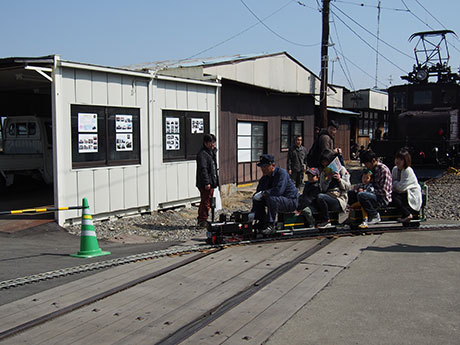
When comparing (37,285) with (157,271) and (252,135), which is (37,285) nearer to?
(157,271)

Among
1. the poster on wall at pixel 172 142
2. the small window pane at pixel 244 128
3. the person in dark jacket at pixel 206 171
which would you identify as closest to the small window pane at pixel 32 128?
the poster on wall at pixel 172 142

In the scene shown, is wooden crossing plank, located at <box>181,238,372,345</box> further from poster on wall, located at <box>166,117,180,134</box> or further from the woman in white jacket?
poster on wall, located at <box>166,117,180,134</box>

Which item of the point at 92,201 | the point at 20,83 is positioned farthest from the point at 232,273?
the point at 20,83

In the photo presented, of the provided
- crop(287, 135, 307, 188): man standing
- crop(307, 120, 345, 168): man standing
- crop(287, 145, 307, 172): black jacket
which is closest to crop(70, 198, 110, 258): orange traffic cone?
crop(307, 120, 345, 168): man standing

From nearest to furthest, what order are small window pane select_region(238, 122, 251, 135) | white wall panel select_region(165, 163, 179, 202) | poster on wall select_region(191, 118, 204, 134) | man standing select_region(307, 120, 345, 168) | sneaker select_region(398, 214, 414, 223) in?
sneaker select_region(398, 214, 414, 223)
man standing select_region(307, 120, 345, 168)
white wall panel select_region(165, 163, 179, 202)
poster on wall select_region(191, 118, 204, 134)
small window pane select_region(238, 122, 251, 135)

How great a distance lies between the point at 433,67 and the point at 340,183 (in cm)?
1514

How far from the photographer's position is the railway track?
448 centimetres

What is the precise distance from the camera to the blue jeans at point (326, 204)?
329 inches

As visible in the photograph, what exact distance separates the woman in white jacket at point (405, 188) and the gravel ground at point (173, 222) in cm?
228

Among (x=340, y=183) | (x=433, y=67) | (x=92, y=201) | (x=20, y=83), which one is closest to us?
(x=340, y=183)

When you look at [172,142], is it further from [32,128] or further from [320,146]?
[32,128]

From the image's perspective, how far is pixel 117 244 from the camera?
8711 millimetres

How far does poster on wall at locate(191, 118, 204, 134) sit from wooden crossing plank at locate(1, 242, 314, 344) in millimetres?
6527

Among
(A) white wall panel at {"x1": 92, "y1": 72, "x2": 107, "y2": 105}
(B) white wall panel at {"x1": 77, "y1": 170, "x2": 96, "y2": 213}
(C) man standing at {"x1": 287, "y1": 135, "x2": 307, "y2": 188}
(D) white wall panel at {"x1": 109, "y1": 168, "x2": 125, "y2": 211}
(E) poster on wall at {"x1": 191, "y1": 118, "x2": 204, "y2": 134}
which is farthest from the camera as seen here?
(C) man standing at {"x1": 287, "y1": 135, "x2": 307, "y2": 188}
